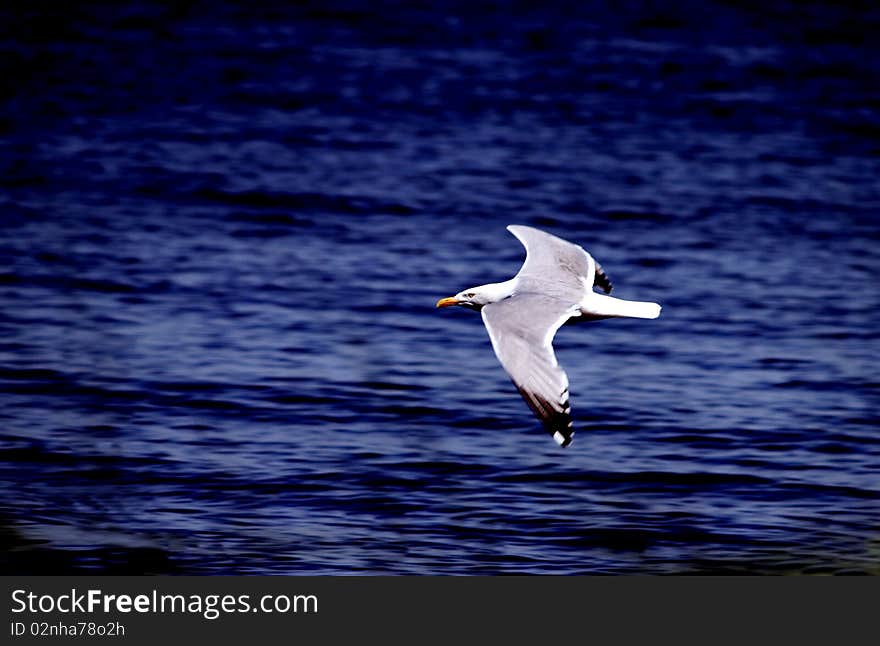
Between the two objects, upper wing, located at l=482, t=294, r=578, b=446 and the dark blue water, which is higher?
upper wing, located at l=482, t=294, r=578, b=446

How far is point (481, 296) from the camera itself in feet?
28.4

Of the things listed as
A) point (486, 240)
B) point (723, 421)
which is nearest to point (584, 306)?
point (723, 421)

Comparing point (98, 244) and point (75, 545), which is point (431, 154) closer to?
point (98, 244)

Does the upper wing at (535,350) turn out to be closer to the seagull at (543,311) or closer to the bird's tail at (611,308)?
the seagull at (543,311)

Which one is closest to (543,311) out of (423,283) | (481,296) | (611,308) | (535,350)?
(611,308)

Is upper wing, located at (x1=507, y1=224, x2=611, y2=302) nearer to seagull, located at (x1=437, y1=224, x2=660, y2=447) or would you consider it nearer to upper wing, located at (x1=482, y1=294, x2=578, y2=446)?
seagull, located at (x1=437, y1=224, x2=660, y2=447)

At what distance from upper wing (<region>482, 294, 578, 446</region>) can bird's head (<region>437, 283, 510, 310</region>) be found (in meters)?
0.23

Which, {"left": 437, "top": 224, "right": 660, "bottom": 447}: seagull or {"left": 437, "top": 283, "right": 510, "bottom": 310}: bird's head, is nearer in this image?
{"left": 437, "top": 224, "right": 660, "bottom": 447}: seagull

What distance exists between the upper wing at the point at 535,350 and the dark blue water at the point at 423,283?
1.40 meters

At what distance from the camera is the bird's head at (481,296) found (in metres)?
8.58

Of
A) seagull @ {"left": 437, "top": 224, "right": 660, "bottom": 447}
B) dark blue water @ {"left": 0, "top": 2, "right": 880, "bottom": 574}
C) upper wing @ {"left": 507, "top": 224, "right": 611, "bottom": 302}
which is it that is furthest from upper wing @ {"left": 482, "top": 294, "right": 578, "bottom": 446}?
dark blue water @ {"left": 0, "top": 2, "right": 880, "bottom": 574}

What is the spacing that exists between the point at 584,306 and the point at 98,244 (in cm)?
814

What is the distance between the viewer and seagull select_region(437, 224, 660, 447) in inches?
284

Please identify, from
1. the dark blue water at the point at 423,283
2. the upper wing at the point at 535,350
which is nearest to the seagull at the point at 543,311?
the upper wing at the point at 535,350
